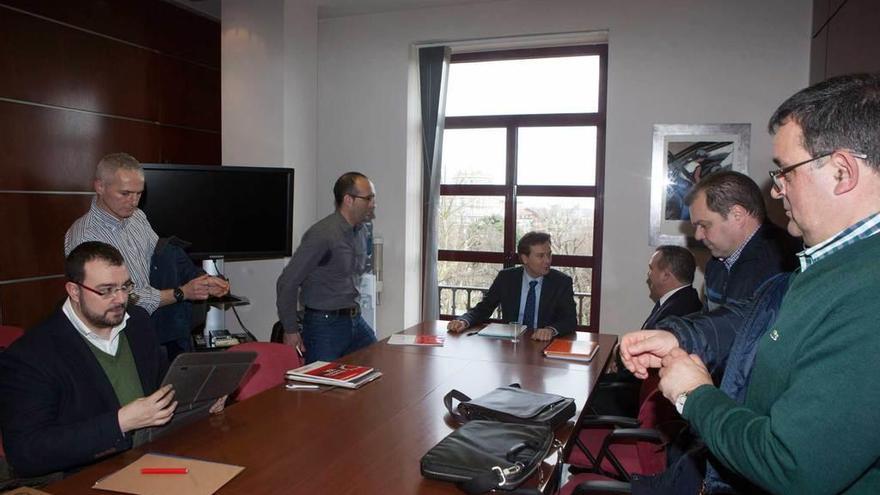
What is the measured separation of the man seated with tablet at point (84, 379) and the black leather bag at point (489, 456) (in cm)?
88

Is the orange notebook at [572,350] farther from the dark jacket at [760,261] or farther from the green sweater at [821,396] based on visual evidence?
the green sweater at [821,396]

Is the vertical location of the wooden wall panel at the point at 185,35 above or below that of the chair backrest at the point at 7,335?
above

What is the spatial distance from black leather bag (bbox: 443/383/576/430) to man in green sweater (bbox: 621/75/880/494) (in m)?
0.85

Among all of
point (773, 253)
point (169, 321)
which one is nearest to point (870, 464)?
point (773, 253)

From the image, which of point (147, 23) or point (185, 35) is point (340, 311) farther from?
point (185, 35)

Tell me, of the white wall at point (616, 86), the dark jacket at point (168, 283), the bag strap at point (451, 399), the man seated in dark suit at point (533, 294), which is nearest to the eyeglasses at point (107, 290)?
the bag strap at point (451, 399)

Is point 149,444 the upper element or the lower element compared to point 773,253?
lower

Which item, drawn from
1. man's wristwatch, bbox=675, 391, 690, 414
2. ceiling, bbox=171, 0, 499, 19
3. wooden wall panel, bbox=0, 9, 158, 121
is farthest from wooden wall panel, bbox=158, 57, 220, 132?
man's wristwatch, bbox=675, 391, 690, 414

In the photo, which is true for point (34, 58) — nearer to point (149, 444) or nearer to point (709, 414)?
point (149, 444)

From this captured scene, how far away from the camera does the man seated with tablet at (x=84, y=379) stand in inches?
71.7

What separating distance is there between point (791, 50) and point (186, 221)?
4.68 m

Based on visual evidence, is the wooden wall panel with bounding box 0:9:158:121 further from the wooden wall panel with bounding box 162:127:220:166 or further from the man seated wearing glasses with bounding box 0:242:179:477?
the man seated wearing glasses with bounding box 0:242:179:477

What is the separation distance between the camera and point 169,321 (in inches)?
146

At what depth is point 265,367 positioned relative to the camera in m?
2.79
